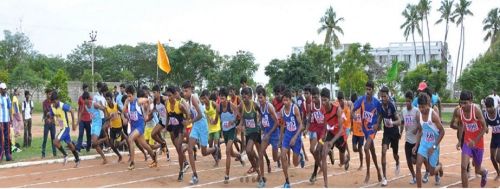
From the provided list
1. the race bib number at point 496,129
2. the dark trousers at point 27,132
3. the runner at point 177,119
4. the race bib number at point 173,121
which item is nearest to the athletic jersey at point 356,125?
the race bib number at point 496,129

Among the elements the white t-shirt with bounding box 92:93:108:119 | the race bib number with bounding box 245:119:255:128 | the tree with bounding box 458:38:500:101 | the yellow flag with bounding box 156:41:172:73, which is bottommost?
the race bib number with bounding box 245:119:255:128

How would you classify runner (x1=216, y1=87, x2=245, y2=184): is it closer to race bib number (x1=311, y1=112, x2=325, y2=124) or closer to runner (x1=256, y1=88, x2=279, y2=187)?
runner (x1=256, y1=88, x2=279, y2=187)

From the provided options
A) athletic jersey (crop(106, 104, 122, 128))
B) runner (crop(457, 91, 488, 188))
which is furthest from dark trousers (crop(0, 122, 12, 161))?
runner (crop(457, 91, 488, 188))

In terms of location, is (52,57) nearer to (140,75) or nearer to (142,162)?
(140,75)

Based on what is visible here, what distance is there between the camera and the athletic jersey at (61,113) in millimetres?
12516

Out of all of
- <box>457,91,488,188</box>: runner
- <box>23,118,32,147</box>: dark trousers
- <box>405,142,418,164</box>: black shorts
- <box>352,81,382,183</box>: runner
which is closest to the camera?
<box>457,91,488,188</box>: runner

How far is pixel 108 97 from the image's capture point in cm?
1320

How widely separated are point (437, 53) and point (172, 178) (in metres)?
81.9

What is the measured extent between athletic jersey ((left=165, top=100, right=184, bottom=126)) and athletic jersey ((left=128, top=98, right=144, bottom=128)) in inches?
62.1

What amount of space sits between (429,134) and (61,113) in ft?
27.6

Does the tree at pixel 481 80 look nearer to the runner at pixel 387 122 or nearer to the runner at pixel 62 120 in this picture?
the runner at pixel 387 122

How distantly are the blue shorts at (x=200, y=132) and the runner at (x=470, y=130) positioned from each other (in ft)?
15.2

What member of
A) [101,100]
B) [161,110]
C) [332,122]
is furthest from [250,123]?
[101,100]

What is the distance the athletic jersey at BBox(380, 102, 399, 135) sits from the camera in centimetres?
964
